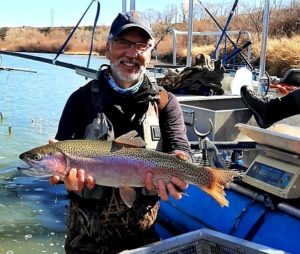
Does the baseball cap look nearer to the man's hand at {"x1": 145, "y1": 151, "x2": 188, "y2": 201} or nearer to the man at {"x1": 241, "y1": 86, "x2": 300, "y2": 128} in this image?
the man's hand at {"x1": 145, "y1": 151, "x2": 188, "y2": 201}

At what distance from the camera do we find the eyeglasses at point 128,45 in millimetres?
2598

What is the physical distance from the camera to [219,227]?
12.8ft

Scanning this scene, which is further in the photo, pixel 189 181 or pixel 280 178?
pixel 280 178

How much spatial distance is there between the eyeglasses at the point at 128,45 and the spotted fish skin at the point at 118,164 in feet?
1.47

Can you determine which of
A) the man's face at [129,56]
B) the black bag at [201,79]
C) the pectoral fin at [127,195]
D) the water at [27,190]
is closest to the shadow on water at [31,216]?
the water at [27,190]

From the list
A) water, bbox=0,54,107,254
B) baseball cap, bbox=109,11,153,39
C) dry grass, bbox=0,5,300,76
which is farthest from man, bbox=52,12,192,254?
dry grass, bbox=0,5,300,76

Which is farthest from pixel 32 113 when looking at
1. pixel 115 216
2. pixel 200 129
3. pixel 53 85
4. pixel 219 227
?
pixel 115 216

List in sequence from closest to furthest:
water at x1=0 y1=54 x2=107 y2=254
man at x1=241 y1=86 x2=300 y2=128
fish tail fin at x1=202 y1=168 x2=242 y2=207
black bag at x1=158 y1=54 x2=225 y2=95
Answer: fish tail fin at x1=202 y1=168 x2=242 y2=207 → man at x1=241 y1=86 x2=300 y2=128 → water at x1=0 y1=54 x2=107 y2=254 → black bag at x1=158 y1=54 x2=225 y2=95

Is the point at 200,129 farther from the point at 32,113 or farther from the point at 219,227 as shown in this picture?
the point at 32,113

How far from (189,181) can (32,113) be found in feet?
44.8

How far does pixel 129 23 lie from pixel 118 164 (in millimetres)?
722

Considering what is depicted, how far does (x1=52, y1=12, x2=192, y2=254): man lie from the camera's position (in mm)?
2596

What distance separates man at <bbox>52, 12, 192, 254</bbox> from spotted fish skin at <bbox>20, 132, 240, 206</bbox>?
121 mm

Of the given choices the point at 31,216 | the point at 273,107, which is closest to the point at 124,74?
the point at 273,107
